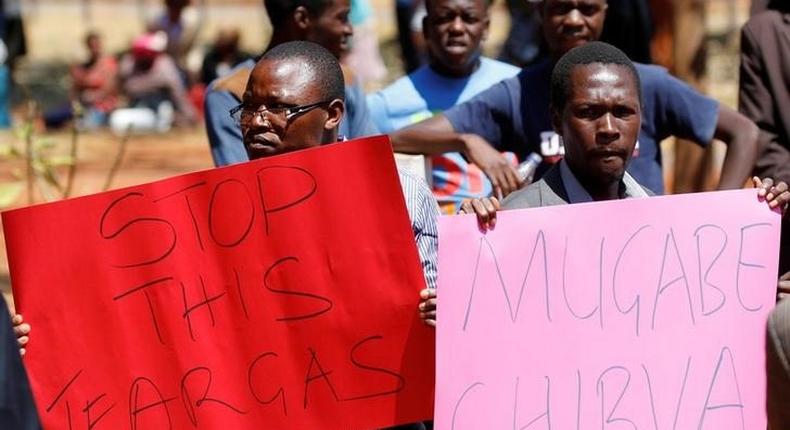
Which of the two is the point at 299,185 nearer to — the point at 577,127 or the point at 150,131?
the point at 577,127

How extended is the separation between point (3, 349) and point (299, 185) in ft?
4.41

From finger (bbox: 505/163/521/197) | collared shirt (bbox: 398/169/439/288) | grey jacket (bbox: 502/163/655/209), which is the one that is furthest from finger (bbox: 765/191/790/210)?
finger (bbox: 505/163/521/197)

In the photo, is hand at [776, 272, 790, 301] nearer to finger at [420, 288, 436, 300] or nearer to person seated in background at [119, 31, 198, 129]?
finger at [420, 288, 436, 300]

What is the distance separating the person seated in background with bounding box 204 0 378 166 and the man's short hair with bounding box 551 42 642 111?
1.24 metres

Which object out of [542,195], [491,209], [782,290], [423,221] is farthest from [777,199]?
[423,221]

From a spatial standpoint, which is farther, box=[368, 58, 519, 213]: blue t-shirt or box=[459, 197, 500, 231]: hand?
box=[368, 58, 519, 213]: blue t-shirt

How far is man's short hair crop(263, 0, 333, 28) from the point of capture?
232 inches

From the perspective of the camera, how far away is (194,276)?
13.9 feet

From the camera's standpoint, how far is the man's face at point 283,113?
4.36 metres

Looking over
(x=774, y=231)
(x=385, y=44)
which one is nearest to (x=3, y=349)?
(x=774, y=231)

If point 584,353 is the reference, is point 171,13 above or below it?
above

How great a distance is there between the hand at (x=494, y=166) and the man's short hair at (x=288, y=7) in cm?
104

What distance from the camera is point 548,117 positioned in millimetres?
5434

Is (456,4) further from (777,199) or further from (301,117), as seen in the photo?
(777,199)
